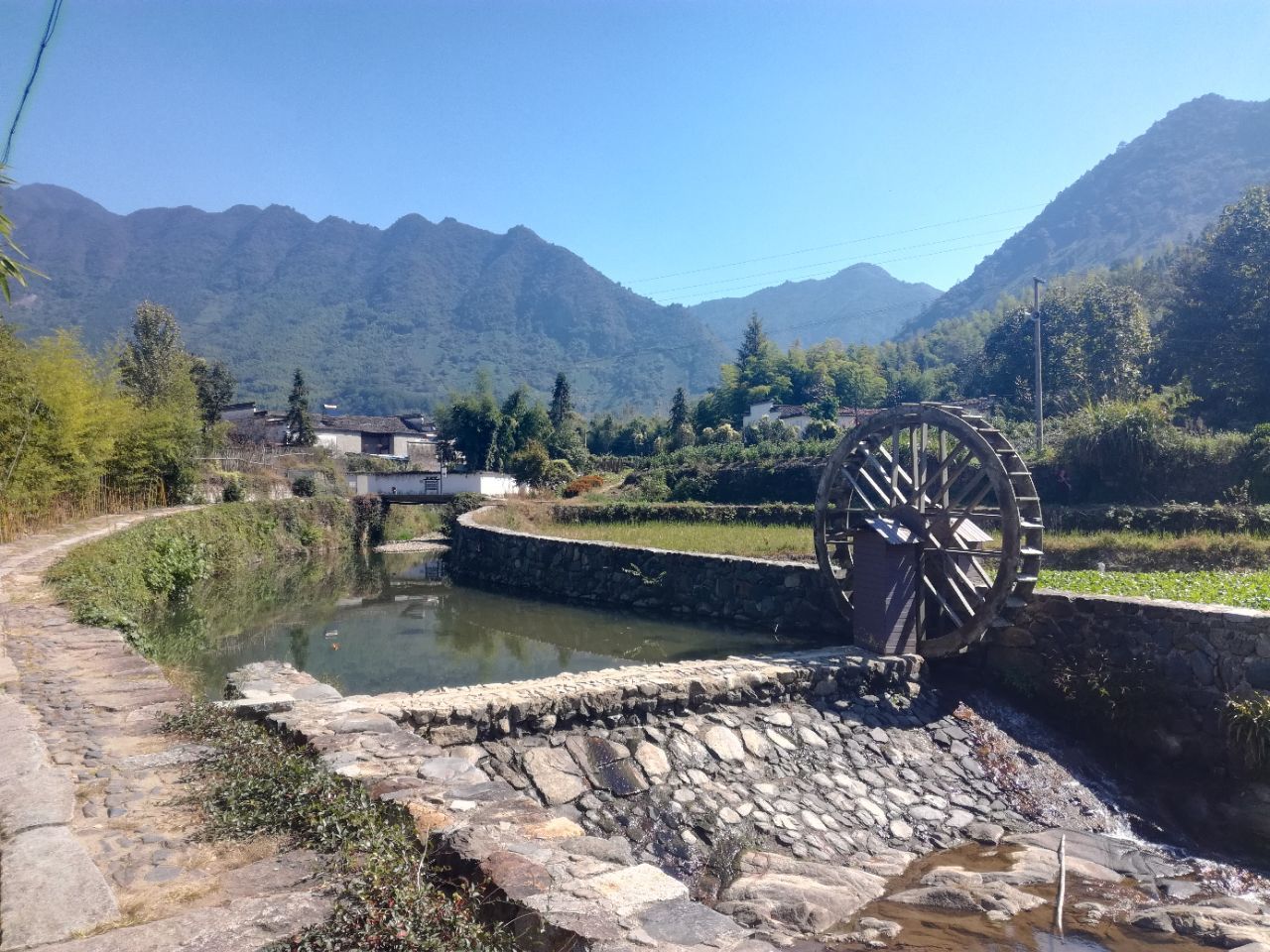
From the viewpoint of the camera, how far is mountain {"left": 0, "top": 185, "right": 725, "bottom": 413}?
113m

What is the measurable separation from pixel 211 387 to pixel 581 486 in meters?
19.0

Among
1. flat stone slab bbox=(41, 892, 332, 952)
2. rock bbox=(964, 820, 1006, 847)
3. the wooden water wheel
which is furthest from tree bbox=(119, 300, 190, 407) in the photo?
flat stone slab bbox=(41, 892, 332, 952)

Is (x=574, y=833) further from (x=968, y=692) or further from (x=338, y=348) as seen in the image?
(x=338, y=348)

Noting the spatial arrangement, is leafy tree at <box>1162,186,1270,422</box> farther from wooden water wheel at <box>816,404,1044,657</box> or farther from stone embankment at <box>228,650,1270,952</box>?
stone embankment at <box>228,650,1270,952</box>

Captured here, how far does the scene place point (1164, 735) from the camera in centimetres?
665

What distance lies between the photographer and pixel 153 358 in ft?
93.2

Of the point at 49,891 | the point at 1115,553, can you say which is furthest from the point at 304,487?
the point at 49,891

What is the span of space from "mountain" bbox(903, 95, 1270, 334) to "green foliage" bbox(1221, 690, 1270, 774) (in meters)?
116

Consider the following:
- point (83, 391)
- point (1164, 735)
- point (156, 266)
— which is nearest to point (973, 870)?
point (1164, 735)

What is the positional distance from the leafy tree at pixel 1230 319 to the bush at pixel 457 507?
2302cm

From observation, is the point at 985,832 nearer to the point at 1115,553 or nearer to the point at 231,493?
the point at 1115,553

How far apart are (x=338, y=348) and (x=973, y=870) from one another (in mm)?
128083

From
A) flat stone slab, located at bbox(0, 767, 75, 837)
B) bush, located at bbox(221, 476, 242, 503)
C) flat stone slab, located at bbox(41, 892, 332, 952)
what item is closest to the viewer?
flat stone slab, located at bbox(41, 892, 332, 952)

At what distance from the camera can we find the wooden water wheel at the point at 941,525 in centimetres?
788
